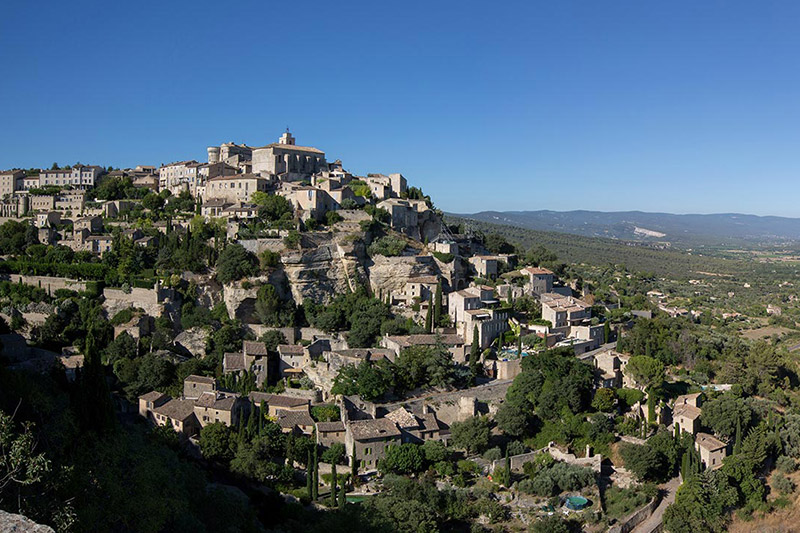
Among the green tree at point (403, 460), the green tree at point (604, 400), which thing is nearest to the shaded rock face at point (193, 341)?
the green tree at point (403, 460)

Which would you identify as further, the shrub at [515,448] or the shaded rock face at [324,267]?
the shaded rock face at [324,267]

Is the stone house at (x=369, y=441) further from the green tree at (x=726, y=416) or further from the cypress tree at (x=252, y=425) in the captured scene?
the green tree at (x=726, y=416)

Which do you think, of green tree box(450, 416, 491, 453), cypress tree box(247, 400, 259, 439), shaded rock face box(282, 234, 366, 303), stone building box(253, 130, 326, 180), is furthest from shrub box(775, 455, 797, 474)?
stone building box(253, 130, 326, 180)

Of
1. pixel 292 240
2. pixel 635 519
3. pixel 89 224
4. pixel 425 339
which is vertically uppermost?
pixel 89 224

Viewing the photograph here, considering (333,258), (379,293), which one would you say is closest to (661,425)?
(379,293)

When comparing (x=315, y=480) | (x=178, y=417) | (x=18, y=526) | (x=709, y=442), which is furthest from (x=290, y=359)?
(x=18, y=526)

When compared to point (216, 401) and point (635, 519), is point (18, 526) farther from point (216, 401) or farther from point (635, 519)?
point (635, 519)

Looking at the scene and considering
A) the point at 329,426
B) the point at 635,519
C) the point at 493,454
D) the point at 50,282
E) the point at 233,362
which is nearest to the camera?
the point at 635,519
